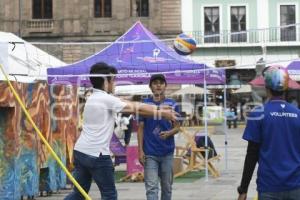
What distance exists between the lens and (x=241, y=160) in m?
19.3

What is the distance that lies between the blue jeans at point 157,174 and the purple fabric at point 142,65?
18.6 feet

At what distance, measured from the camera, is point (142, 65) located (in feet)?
48.5

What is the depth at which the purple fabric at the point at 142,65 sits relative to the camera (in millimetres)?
14484

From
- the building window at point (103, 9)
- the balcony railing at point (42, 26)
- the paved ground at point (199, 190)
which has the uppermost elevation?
the building window at point (103, 9)

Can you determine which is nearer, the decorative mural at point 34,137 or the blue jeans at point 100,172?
the blue jeans at point 100,172

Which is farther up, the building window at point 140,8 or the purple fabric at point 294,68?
the building window at point 140,8

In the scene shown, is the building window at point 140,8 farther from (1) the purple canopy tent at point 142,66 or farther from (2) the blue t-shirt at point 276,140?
(2) the blue t-shirt at point 276,140

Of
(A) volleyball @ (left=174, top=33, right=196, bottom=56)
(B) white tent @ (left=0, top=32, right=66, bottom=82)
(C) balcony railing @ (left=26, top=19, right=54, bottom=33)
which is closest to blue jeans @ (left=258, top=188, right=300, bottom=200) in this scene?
(B) white tent @ (left=0, top=32, right=66, bottom=82)

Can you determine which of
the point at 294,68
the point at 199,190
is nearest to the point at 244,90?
the point at 294,68

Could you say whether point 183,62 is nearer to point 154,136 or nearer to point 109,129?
point 154,136

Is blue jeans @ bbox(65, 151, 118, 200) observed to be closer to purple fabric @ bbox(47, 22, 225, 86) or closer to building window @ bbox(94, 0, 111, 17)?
purple fabric @ bbox(47, 22, 225, 86)

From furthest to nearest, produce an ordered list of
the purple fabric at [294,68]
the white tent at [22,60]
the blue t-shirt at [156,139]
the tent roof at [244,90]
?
1. the tent roof at [244,90]
2. the purple fabric at [294,68]
3. the white tent at [22,60]
4. the blue t-shirt at [156,139]

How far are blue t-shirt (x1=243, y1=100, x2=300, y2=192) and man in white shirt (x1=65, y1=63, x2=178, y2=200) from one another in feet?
5.93

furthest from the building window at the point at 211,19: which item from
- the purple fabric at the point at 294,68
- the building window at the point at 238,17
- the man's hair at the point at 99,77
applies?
the man's hair at the point at 99,77
